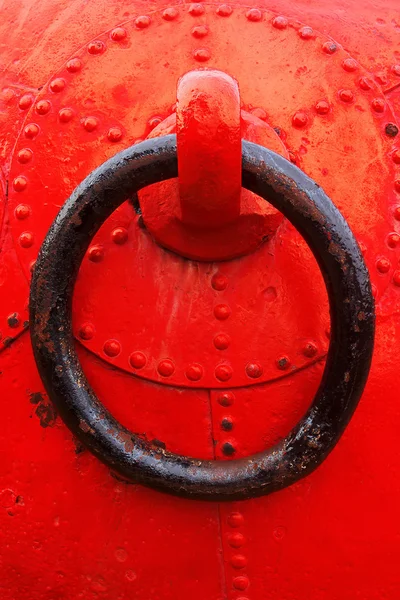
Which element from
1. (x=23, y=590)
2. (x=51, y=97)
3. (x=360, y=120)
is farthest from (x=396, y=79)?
(x=23, y=590)

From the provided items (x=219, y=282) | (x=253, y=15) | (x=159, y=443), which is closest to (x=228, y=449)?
(x=159, y=443)

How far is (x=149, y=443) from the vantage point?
1350 mm

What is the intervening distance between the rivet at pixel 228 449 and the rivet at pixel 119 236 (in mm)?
528

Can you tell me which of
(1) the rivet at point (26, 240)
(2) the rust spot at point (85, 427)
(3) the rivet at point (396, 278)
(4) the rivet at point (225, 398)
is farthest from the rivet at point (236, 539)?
(1) the rivet at point (26, 240)

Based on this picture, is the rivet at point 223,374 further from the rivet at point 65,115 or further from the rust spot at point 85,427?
the rivet at point 65,115

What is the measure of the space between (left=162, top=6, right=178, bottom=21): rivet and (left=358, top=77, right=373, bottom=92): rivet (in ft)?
1.71

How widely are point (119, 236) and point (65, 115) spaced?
1.18ft

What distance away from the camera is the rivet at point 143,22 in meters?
1.65

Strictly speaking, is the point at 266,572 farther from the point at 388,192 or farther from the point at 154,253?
the point at 388,192

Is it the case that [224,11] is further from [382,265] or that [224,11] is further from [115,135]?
[382,265]

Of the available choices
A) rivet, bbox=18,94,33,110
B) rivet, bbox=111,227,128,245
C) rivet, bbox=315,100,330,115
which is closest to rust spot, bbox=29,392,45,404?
rivet, bbox=111,227,128,245

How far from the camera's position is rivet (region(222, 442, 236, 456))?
141cm

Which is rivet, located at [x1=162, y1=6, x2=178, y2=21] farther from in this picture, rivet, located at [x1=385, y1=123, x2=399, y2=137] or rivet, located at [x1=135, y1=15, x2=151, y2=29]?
rivet, located at [x1=385, y1=123, x2=399, y2=137]

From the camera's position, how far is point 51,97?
1600 millimetres
